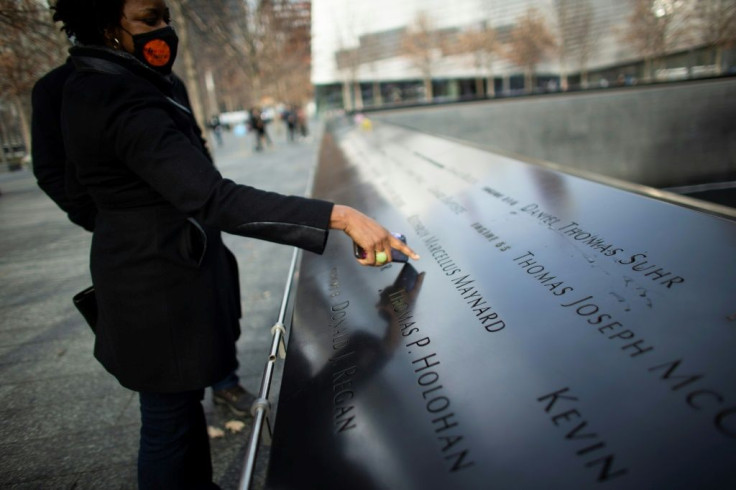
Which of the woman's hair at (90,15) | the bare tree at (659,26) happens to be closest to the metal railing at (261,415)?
the woman's hair at (90,15)

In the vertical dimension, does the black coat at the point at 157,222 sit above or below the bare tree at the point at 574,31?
below

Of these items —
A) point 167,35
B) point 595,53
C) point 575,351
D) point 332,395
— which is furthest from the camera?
point 595,53

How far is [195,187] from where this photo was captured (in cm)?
123

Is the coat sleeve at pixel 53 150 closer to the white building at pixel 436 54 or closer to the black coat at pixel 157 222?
the black coat at pixel 157 222

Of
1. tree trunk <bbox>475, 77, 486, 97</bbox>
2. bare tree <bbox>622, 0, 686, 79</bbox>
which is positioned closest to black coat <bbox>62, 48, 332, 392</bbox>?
bare tree <bbox>622, 0, 686, 79</bbox>

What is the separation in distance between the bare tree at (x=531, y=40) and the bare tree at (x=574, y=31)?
1351mm

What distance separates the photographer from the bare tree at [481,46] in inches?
1891

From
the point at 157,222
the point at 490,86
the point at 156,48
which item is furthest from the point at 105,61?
→ the point at 490,86

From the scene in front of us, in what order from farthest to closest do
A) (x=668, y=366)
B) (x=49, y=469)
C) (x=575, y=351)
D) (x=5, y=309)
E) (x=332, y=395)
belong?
(x=5, y=309)
(x=49, y=469)
(x=332, y=395)
(x=575, y=351)
(x=668, y=366)

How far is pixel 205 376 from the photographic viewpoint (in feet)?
5.16

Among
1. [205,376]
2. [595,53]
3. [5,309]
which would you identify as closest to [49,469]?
[5,309]

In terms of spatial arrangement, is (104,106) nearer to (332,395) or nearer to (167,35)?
(167,35)

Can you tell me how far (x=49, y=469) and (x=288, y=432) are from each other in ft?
5.53

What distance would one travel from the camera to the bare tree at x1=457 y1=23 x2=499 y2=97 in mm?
Result: 48031
